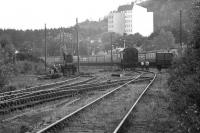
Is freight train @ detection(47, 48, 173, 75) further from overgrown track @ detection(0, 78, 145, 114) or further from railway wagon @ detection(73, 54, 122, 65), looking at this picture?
overgrown track @ detection(0, 78, 145, 114)

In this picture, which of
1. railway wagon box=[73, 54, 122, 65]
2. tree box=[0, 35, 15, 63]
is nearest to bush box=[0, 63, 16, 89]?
tree box=[0, 35, 15, 63]

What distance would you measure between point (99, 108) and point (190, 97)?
515 centimetres

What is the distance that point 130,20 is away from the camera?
158125mm

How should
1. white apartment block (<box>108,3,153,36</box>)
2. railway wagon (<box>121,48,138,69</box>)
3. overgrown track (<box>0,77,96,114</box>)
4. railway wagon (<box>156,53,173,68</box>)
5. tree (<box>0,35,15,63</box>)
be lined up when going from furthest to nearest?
white apartment block (<box>108,3,153,36</box>)
railway wagon (<box>121,48,138,69</box>)
railway wagon (<box>156,53,173,68</box>)
tree (<box>0,35,15,63</box>)
overgrown track (<box>0,77,96,114</box>)

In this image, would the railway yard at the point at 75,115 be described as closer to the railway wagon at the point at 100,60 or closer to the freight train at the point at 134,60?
the freight train at the point at 134,60

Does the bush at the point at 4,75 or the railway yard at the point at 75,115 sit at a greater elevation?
the bush at the point at 4,75

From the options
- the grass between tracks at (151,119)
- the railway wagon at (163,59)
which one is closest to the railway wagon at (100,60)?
the railway wagon at (163,59)

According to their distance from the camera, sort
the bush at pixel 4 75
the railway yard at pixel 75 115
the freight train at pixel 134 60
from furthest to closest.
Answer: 1. the freight train at pixel 134 60
2. the bush at pixel 4 75
3. the railway yard at pixel 75 115

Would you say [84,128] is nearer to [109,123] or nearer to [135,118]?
[109,123]

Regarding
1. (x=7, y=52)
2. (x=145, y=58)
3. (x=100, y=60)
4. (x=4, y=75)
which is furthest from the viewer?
(x=100, y=60)

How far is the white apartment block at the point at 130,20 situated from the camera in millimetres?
158625

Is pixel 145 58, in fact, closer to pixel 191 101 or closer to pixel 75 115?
pixel 75 115

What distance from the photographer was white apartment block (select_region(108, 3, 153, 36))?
159 meters

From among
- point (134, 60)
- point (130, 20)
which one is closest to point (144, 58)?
point (134, 60)
